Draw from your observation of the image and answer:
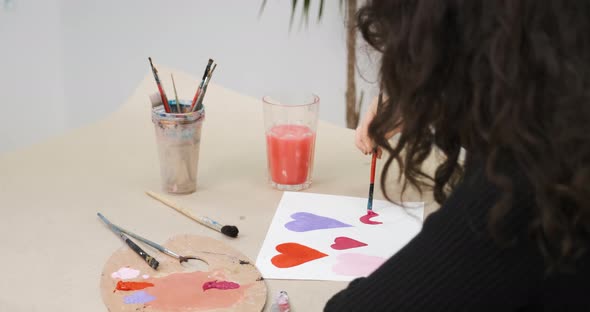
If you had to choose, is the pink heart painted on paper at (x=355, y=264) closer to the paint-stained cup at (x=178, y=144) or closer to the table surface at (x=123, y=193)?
the table surface at (x=123, y=193)

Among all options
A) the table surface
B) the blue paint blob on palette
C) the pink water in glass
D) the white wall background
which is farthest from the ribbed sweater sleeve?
the white wall background

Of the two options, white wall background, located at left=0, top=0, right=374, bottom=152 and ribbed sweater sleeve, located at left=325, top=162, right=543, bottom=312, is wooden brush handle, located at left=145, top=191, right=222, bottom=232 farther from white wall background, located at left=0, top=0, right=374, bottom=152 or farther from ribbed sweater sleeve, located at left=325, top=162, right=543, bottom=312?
white wall background, located at left=0, top=0, right=374, bottom=152

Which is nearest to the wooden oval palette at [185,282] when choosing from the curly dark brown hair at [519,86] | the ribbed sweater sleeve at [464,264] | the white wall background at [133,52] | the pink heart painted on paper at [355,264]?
the pink heart painted on paper at [355,264]

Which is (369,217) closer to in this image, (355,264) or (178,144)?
(355,264)

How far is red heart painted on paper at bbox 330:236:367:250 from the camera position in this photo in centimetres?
105

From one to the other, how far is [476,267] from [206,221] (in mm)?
533

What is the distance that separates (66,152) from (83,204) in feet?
0.88

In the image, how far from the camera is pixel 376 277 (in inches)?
30.2

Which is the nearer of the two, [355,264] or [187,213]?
[355,264]

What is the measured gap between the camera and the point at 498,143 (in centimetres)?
66

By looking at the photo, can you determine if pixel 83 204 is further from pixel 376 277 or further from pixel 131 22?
pixel 131 22

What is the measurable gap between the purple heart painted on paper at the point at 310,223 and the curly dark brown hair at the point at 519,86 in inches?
16.9

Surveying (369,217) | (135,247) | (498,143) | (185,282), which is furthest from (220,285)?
(498,143)

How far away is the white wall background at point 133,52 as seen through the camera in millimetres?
2398
